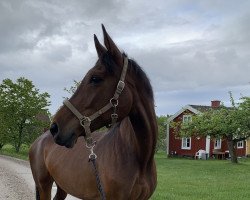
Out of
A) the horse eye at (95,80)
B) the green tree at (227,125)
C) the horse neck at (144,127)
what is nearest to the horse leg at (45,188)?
the horse neck at (144,127)

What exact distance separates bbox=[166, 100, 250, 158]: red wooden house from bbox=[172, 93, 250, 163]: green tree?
6667 millimetres

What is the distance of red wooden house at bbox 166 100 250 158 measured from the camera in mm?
40125

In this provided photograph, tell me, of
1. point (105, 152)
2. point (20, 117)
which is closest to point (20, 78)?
point (20, 117)

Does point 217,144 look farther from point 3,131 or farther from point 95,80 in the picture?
point 95,80

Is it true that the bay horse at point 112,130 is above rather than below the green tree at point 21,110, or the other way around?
below

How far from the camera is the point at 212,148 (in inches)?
1583

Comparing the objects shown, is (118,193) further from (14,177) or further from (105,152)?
(14,177)

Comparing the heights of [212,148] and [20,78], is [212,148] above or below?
below

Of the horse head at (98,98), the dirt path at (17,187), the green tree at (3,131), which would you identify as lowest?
the dirt path at (17,187)

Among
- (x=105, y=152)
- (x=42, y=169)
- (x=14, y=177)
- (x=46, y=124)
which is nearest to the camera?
(x=105, y=152)

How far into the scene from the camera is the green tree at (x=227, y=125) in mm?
29625

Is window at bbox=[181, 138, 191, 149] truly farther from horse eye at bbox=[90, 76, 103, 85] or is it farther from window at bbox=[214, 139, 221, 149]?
horse eye at bbox=[90, 76, 103, 85]

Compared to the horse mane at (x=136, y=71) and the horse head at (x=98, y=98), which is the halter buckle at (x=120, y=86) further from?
the horse mane at (x=136, y=71)

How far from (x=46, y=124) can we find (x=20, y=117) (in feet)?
6.85
